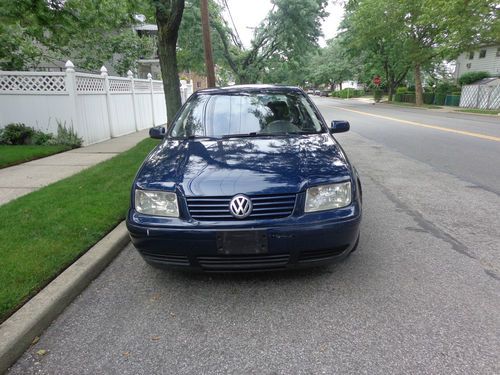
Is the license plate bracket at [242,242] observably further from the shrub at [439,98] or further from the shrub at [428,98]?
the shrub at [428,98]

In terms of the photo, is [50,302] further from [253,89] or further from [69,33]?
[69,33]

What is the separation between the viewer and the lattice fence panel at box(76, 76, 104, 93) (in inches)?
398

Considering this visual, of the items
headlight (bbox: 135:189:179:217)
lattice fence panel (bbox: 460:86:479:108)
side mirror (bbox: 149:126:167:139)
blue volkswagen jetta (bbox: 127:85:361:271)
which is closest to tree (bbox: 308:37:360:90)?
lattice fence panel (bbox: 460:86:479:108)

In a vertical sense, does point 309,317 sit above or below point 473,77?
Answer: below

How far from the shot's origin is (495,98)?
26094mm

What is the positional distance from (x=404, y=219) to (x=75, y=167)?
6095mm

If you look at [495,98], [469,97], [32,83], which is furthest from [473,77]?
[32,83]

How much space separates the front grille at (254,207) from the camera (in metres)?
2.71

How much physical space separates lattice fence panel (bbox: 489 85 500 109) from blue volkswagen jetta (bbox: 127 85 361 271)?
28.0m

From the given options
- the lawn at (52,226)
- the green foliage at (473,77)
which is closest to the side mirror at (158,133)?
the lawn at (52,226)

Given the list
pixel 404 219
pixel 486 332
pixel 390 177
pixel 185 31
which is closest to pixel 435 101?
pixel 185 31

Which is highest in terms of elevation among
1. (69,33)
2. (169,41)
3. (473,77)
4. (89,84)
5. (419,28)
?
(419,28)

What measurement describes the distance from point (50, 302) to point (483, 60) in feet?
144

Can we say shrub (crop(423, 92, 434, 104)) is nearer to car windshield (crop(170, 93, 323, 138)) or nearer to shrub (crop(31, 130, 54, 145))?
shrub (crop(31, 130, 54, 145))
